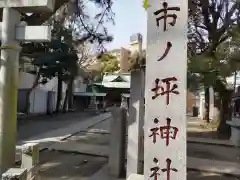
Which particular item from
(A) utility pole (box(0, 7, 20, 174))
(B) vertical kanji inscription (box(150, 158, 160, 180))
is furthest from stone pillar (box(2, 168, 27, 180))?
(B) vertical kanji inscription (box(150, 158, 160, 180))

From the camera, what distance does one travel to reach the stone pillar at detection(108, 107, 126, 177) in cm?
761

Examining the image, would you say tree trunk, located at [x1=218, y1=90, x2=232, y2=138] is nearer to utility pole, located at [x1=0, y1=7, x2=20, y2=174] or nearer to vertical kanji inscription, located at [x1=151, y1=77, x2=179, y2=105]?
utility pole, located at [x1=0, y1=7, x2=20, y2=174]

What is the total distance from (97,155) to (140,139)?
3.25 m

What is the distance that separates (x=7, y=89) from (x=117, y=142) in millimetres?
3045

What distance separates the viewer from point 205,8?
591 inches

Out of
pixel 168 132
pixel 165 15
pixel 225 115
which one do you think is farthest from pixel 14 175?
pixel 225 115

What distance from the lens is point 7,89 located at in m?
5.68

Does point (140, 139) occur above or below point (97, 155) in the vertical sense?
above

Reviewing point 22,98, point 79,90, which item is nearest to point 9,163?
point 22,98

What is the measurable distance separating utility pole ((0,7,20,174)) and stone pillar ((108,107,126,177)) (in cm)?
259

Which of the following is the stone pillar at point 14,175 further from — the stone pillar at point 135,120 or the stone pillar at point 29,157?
the stone pillar at point 135,120

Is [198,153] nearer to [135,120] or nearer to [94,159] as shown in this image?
[94,159]

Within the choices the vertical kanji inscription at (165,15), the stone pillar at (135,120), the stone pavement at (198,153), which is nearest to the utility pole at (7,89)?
the stone pavement at (198,153)

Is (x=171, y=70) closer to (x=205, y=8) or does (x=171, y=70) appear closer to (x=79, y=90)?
(x=205, y=8)
